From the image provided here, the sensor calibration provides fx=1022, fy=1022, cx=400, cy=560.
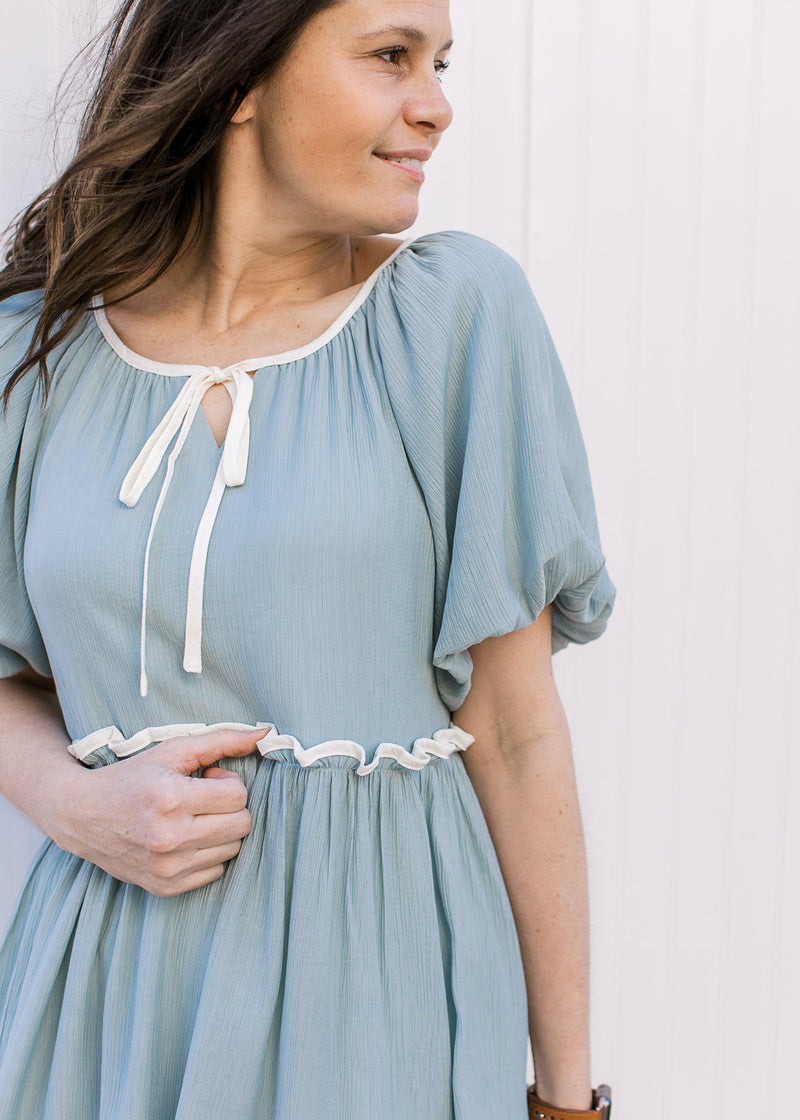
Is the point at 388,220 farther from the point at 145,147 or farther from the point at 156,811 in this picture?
the point at 156,811

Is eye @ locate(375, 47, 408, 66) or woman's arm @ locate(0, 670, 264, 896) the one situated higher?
eye @ locate(375, 47, 408, 66)

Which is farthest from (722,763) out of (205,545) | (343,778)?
(205,545)

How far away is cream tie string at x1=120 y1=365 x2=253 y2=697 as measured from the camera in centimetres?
81

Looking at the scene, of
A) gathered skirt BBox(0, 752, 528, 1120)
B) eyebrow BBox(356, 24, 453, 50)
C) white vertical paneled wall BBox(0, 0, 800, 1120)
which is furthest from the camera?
white vertical paneled wall BBox(0, 0, 800, 1120)

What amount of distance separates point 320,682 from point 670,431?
71 cm

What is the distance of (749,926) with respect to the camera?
1340 millimetres

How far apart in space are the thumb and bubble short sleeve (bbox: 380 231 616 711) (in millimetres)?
167

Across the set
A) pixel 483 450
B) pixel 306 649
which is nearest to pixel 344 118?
pixel 483 450

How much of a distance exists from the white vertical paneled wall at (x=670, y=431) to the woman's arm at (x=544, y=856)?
0.49 m

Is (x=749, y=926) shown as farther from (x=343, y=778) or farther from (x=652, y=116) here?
(x=652, y=116)

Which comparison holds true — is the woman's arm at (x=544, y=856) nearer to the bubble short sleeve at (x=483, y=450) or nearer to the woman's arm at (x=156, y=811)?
the bubble short sleeve at (x=483, y=450)

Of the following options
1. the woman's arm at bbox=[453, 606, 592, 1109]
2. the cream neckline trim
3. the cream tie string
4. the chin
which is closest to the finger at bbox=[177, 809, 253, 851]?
the cream tie string

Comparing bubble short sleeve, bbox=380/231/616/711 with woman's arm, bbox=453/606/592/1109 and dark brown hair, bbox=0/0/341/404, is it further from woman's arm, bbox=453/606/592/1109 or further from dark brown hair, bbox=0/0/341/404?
dark brown hair, bbox=0/0/341/404

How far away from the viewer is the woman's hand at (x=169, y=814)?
0.77 metres
